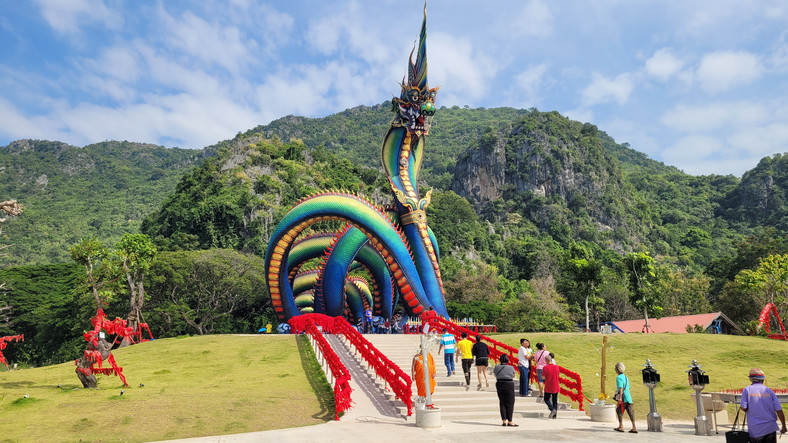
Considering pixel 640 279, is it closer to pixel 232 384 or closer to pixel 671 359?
pixel 671 359

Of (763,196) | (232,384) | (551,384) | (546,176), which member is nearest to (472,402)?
(551,384)

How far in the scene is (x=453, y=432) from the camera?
1116cm

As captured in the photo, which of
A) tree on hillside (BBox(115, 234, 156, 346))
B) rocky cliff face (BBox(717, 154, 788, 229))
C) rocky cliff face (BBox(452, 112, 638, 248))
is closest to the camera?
tree on hillside (BBox(115, 234, 156, 346))

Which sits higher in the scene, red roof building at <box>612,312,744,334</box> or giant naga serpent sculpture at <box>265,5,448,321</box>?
giant naga serpent sculpture at <box>265,5,448,321</box>

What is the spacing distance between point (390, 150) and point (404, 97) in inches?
118

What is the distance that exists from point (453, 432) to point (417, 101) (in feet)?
77.8

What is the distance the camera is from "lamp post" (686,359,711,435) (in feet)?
35.7

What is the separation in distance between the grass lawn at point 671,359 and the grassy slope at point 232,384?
4 cm

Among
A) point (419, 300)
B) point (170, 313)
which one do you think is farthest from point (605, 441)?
point (170, 313)

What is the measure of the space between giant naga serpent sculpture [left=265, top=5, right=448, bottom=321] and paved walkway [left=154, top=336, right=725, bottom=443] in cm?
1474

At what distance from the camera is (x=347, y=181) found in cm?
9994

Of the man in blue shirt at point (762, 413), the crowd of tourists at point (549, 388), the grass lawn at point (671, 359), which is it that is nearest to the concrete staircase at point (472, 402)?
the crowd of tourists at point (549, 388)

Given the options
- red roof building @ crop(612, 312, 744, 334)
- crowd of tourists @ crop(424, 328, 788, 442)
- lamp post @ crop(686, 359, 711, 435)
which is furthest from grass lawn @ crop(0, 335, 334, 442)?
red roof building @ crop(612, 312, 744, 334)

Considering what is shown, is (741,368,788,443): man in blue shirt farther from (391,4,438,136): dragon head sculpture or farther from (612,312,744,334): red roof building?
(612,312,744,334): red roof building
